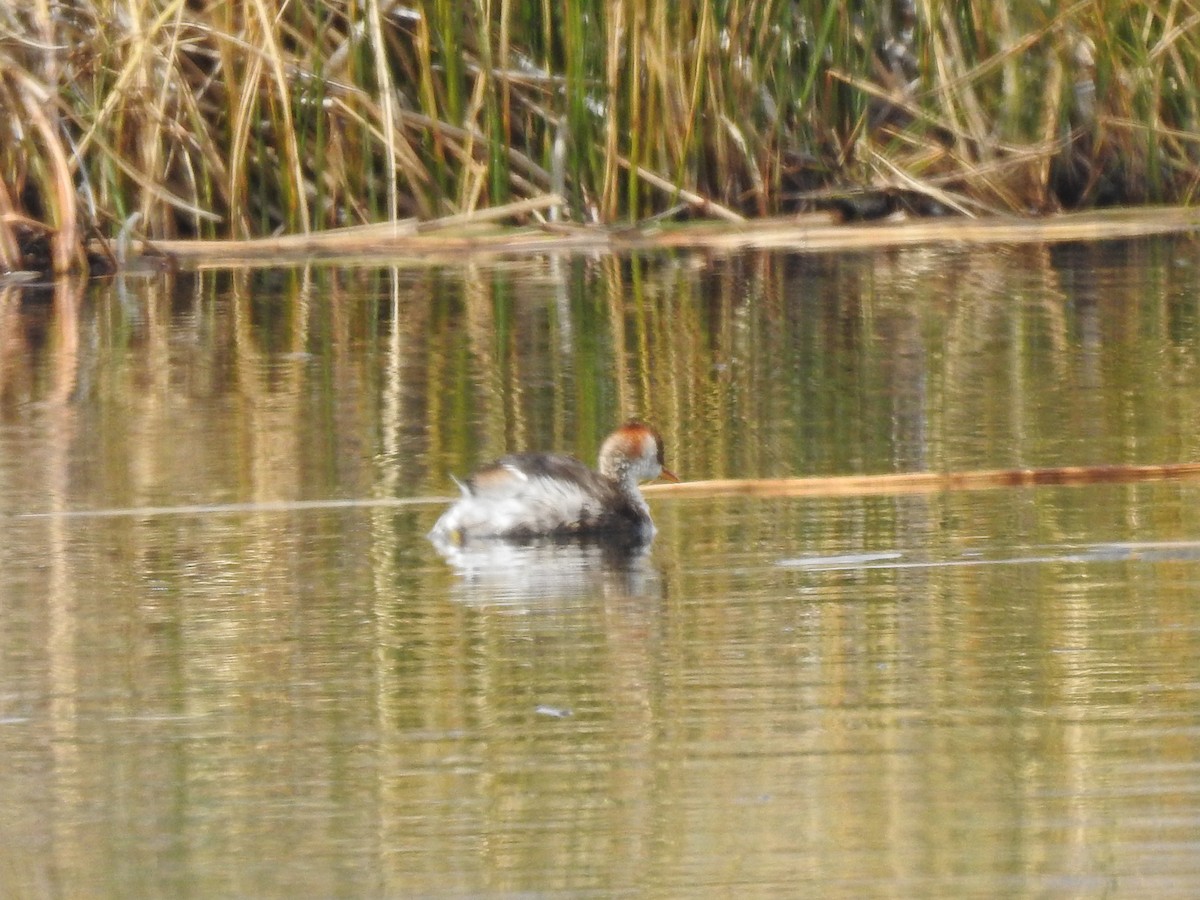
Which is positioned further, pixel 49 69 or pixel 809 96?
pixel 809 96

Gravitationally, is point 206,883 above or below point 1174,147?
below

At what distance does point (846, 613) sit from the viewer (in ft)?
14.8

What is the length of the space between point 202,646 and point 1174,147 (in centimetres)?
1002

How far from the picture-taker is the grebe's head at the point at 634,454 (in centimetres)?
584

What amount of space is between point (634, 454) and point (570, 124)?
6891 mm

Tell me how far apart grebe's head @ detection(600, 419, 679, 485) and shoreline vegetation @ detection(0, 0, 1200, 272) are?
6.51 m

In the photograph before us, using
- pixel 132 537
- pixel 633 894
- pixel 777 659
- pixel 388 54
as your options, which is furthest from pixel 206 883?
pixel 388 54

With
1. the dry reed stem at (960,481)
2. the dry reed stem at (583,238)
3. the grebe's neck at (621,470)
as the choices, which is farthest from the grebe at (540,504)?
the dry reed stem at (583,238)

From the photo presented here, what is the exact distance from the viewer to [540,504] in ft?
18.6

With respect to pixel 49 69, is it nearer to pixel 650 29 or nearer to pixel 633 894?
pixel 650 29

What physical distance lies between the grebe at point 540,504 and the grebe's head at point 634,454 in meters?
0.08

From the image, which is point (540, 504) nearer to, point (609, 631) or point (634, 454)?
point (634, 454)

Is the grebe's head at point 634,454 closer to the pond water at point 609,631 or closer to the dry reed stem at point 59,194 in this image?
the pond water at point 609,631

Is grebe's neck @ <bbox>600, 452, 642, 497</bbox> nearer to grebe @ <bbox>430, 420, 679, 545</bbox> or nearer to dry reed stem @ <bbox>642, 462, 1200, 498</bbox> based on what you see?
grebe @ <bbox>430, 420, 679, 545</bbox>
